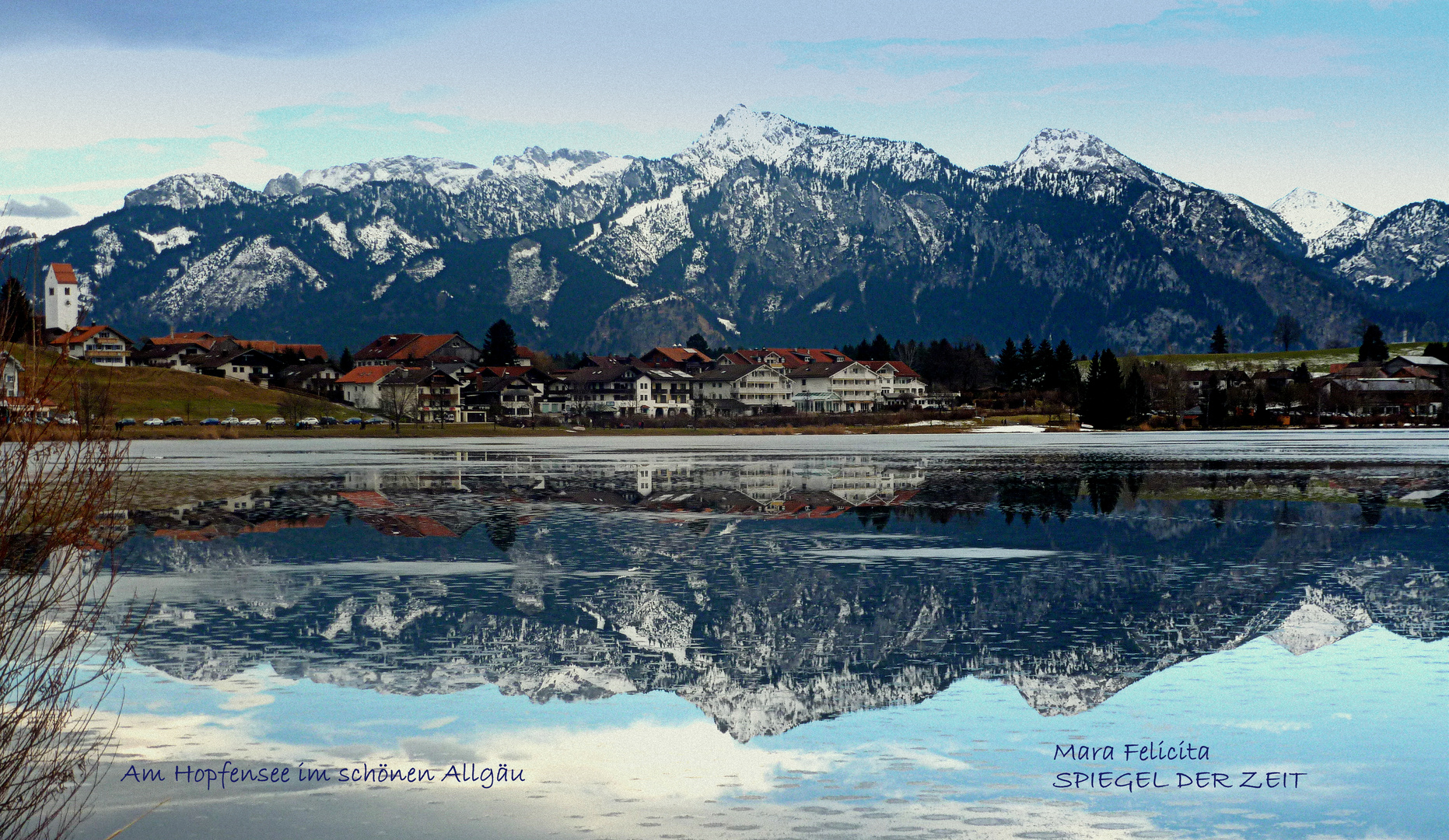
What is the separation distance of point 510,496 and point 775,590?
81.7 ft

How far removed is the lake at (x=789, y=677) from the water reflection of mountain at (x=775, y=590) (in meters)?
0.11

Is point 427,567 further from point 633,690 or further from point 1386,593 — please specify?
point 1386,593

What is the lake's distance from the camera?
444 inches

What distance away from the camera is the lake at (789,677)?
444 inches

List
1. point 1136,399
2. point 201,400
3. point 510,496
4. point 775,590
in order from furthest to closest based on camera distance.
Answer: point 1136,399, point 201,400, point 510,496, point 775,590

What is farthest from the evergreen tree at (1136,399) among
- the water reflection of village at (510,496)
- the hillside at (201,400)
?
the hillside at (201,400)

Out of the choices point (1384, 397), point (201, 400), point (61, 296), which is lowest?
point (1384, 397)

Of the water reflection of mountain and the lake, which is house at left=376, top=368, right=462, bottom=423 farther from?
the lake

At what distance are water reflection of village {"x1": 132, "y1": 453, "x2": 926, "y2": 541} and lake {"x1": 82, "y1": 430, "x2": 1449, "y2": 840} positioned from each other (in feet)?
2.88

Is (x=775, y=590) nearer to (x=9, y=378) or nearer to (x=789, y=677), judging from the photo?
(x=789, y=677)

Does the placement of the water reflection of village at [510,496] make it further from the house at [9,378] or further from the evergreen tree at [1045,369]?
the evergreen tree at [1045,369]

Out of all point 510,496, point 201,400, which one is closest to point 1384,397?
point 201,400

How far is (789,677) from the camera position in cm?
1625

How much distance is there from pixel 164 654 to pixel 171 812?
7242 mm
